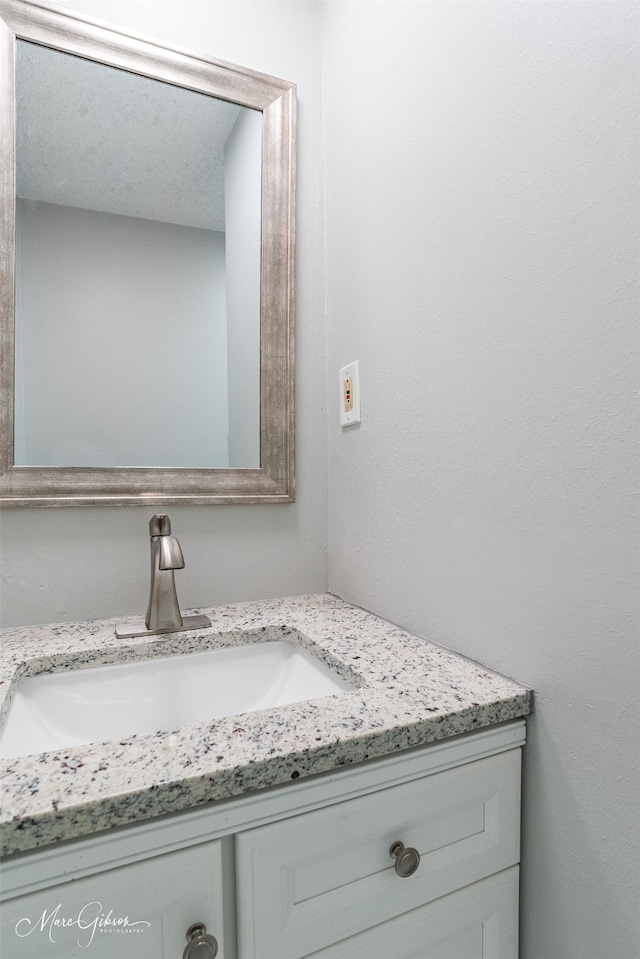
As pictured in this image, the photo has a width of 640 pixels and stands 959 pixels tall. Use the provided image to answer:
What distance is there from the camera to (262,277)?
1114 millimetres

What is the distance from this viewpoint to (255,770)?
19.1 inches

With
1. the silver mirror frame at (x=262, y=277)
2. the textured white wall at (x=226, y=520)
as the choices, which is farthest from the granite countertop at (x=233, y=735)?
the silver mirror frame at (x=262, y=277)

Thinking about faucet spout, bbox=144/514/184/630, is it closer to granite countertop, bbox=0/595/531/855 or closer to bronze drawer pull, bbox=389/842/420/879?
granite countertop, bbox=0/595/531/855

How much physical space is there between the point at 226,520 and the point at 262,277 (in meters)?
0.55

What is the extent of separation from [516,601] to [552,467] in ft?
0.60

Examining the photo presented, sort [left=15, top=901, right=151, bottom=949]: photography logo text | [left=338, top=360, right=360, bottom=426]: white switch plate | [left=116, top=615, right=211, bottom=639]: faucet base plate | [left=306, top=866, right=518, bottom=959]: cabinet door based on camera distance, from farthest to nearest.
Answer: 1. [left=338, top=360, right=360, bottom=426]: white switch plate
2. [left=116, top=615, right=211, bottom=639]: faucet base plate
3. [left=306, top=866, right=518, bottom=959]: cabinet door
4. [left=15, top=901, right=151, bottom=949]: photography logo text

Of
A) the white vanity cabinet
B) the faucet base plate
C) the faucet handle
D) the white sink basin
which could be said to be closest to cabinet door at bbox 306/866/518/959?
the white vanity cabinet

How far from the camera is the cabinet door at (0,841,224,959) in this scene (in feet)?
1.40

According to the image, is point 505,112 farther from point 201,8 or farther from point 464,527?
point 201,8

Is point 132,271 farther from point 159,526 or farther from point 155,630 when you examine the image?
point 155,630

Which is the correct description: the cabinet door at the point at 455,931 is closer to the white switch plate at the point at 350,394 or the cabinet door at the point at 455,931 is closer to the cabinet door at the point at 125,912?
the cabinet door at the point at 125,912

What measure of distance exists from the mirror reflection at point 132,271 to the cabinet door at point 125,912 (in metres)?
0.69

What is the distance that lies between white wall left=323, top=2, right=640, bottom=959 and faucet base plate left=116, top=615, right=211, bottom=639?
35 centimetres

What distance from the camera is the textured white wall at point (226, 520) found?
0.94 metres
